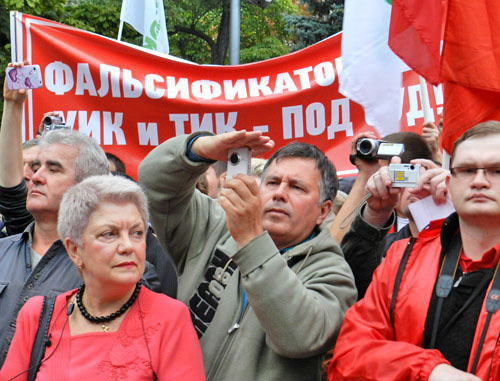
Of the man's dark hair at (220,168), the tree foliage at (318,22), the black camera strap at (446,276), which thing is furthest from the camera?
the tree foliage at (318,22)

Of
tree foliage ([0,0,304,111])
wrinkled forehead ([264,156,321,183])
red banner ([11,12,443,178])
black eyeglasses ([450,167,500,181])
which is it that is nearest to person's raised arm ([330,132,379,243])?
wrinkled forehead ([264,156,321,183])

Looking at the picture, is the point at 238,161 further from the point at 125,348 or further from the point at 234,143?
the point at 125,348

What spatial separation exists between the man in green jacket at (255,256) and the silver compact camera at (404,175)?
0.35 meters

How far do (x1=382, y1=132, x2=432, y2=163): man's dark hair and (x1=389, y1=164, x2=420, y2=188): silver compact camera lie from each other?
968mm

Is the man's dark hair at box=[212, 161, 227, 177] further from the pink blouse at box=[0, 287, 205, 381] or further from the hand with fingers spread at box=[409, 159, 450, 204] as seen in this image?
the pink blouse at box=[0, 287, 205, 381]

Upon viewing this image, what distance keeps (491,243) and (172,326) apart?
1.11 metres

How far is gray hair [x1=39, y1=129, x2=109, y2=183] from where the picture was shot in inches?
149

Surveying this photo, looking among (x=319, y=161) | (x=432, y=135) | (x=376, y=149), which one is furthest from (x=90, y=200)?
(x=432, y=135)

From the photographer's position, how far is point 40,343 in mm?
2881

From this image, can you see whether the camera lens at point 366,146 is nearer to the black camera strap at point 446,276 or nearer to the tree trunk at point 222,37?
the black camera strap at point 446,276

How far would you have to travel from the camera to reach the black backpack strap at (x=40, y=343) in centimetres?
286

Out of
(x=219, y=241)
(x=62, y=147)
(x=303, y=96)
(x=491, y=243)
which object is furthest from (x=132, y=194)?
(x=303, y=96)

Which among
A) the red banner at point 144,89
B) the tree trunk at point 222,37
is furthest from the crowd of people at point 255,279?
the tree trunk at point 222,37

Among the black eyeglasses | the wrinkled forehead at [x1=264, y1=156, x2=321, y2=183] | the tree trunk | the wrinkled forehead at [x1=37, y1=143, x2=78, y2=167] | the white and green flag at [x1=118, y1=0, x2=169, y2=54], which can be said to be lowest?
the black eyeglasses
